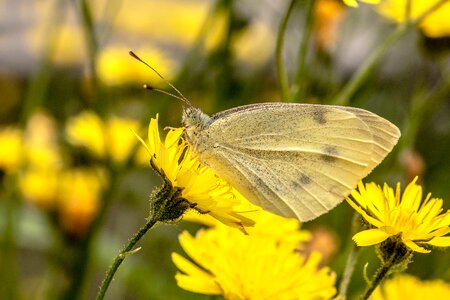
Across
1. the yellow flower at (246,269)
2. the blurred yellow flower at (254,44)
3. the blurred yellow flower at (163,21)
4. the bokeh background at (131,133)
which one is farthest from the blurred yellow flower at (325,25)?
the blurred yellow flower at (163,21)

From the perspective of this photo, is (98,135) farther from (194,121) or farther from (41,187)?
(194,121)

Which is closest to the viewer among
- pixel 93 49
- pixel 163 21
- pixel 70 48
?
pixel 93 49

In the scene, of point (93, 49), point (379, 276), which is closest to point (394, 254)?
point (379, 276)

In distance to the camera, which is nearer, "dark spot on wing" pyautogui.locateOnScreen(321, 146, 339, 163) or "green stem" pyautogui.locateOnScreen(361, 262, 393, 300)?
"green stem" pyautogui.locateOnScreen(361, 262, 393, 300)

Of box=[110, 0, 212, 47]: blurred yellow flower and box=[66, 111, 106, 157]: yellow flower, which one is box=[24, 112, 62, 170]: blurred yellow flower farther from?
box=[110, 0, 212, 47]: blurred yellow flower

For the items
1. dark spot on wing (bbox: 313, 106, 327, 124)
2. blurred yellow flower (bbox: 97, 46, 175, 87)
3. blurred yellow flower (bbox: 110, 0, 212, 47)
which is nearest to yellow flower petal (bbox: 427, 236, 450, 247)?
dark spot on wing (bbox: 313, 106, 327, 124)

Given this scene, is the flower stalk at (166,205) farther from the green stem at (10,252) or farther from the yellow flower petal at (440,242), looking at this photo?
the green stem at (10,252)
